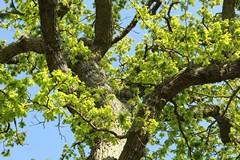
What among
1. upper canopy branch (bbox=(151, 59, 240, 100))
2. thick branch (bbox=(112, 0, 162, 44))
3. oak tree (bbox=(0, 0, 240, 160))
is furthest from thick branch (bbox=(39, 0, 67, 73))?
thick branch (bbox=(112, 0, 162, 44))

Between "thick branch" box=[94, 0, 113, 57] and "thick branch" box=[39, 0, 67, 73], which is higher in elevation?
"thick branch" box=[94, 0, 113, 57]

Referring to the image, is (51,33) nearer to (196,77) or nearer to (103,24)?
(103,24)

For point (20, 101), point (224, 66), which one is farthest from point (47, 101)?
point (224, 66)

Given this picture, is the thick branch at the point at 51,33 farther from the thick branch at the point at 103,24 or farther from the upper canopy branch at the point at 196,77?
the upper canopy branch at the point at 196,77

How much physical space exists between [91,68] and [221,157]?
4088 mm

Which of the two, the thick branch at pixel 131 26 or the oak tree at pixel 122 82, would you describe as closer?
the oak tree at pixel 122 82

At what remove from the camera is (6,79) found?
576 centimetres

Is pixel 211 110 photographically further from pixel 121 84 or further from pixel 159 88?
pixel 159 88

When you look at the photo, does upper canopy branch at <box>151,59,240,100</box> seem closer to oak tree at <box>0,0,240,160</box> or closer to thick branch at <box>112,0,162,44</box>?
oak tree at <box>0,0,240,160</box>

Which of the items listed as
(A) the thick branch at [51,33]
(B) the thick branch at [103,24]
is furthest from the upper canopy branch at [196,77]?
(B) the thick branch at [103,24]

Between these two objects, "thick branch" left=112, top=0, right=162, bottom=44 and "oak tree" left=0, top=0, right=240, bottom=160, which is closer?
"oak tree" left=0, top=0, right=240, bottom=160

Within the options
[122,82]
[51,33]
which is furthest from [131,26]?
[51,33]

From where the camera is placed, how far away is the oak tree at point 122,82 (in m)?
5.91

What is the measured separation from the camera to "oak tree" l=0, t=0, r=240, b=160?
5.91 metres
